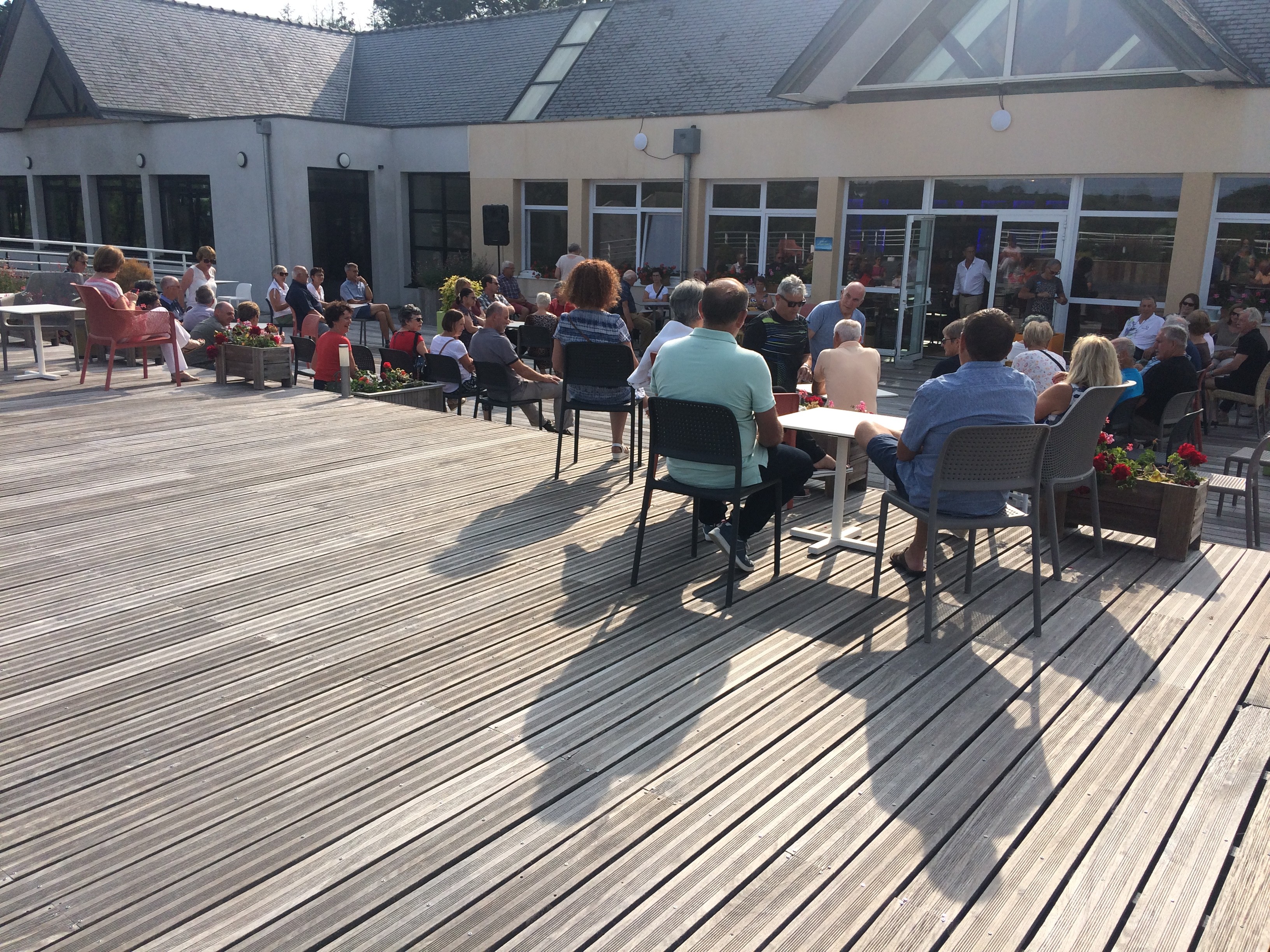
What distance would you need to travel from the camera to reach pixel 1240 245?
1160 centimetres

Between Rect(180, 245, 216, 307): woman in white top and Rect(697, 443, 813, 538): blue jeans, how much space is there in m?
8.70

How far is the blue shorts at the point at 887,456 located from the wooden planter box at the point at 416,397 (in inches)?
184

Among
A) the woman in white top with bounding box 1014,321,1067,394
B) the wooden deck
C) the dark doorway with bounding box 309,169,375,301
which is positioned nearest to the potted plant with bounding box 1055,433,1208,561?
the wooden deck

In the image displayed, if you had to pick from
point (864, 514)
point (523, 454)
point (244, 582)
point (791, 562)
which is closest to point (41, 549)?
point (244, 582)

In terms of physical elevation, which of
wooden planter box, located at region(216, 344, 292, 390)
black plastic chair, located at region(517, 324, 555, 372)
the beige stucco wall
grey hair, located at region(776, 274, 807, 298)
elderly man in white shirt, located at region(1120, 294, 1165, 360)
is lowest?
wooden planter box, located at region(216, 344, 292, 390)

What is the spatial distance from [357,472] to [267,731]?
3.06 m

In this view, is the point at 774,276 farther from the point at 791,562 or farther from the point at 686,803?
the point at 686,803

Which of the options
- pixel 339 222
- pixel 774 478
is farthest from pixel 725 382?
pixel 339 222

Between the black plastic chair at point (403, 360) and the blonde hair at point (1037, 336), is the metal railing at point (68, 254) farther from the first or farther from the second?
the blonde hair at point (1037, 336)

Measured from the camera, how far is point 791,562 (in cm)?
452

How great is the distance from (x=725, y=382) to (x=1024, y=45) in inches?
432

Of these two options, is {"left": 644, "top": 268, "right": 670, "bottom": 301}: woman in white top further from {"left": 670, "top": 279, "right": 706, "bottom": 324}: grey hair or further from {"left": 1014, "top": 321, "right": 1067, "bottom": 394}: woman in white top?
{"left": 670, "top": 279, "right": 706, "bottom": 324}: grey hair

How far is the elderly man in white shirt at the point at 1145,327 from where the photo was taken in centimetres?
1072

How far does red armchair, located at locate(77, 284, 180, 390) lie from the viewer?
8258 mm
